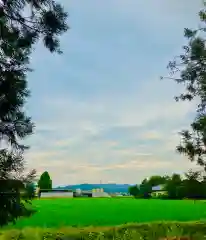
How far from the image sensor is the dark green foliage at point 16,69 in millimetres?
4602

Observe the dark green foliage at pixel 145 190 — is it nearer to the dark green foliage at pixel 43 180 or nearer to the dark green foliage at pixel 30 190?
the dark green foliage at pixel 43 180

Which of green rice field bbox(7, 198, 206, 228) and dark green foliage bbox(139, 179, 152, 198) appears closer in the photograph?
green rice field bbox(7, 198, 206, 228)

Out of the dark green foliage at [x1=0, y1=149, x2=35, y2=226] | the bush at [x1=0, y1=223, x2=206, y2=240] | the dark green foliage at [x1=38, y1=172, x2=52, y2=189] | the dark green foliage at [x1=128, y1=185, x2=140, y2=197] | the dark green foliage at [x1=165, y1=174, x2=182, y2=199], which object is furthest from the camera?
the dark green foliage at [x1=128, y1=185, x2=140, y2=197]

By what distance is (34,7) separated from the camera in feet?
16.2

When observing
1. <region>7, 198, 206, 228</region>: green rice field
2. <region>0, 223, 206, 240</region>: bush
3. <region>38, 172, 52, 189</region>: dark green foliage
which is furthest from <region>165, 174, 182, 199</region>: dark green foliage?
<region>0, 223, 206, 240</region>: bush

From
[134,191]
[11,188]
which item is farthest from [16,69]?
[134,191]

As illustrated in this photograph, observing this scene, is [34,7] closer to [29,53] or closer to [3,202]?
[29,53]

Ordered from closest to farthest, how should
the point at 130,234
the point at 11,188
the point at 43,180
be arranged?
the point at 130,234
the point at 11,188
the point at 43,180

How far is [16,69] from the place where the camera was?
497cm

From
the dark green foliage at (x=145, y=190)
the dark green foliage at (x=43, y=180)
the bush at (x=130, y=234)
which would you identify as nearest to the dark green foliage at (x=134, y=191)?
the dark green foliage at (x=145, y=190)

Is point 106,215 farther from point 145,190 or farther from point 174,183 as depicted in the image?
point 145,190

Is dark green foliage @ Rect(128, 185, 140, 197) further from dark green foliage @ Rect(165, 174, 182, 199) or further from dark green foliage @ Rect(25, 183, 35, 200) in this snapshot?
dark green foliage @ Rect(25, 183, 35, 200)

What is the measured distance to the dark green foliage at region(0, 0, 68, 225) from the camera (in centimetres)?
460

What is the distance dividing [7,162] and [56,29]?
1688mm
